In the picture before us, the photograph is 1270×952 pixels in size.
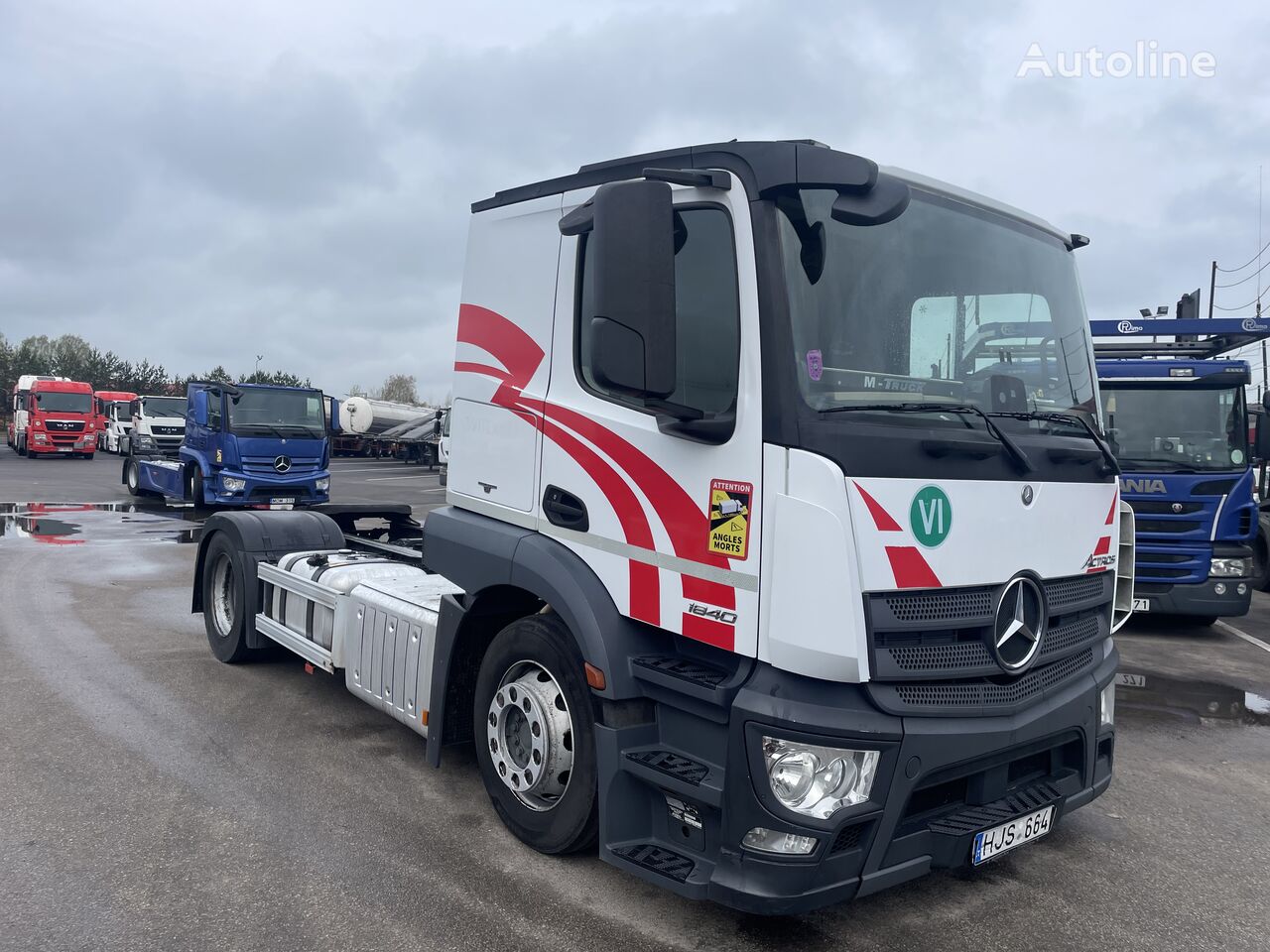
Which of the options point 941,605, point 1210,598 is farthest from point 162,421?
point 941,605

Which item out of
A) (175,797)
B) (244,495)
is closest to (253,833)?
(175,797)

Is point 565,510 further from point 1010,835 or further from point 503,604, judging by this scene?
point 1010,835

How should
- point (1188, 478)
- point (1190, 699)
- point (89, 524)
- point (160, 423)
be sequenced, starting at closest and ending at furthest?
point (1190, 699), point (1188, 478), point (89, 524), point (160, 423)

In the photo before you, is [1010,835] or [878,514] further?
[1010,835]

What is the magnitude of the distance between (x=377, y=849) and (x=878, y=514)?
2494 mm

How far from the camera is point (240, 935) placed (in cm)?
327

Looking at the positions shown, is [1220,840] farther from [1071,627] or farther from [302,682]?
[302,682]

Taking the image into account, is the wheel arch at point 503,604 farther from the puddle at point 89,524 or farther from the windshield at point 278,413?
the windshield at point 278,413

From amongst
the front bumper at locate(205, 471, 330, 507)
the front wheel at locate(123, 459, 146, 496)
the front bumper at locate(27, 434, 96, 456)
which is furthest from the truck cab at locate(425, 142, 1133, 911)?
the front bumper at locate(27, 434, 96, 456)

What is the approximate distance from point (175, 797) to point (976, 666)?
3547 mm

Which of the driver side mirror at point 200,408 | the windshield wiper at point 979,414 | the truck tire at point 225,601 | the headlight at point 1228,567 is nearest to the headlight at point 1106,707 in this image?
the windshield wiper at point 979,414

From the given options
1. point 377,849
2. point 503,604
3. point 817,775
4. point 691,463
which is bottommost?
point 377,849

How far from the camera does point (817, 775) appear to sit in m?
2.92

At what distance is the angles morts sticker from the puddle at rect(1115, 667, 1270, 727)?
4307mm
